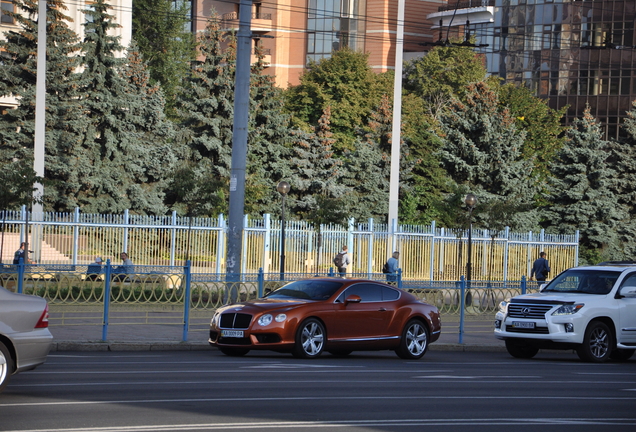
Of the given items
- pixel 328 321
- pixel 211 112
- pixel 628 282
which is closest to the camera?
pixel 328 321

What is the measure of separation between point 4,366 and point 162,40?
76.3 meters

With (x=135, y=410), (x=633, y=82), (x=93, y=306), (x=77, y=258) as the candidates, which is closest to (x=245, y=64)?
(x=93, y=306)

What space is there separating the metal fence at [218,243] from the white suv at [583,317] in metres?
13.7

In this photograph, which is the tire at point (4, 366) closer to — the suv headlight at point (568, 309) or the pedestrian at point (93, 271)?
the pedestrian at point (93, 271)

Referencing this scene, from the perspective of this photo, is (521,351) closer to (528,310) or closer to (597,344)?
(528,310)

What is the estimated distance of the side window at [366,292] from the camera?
16891mm

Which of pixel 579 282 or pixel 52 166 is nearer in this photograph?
pixel 579 282

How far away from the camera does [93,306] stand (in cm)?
1805

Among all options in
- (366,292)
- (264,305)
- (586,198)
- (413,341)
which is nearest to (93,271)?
(264,305)

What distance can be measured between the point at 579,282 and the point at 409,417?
34.0 feet

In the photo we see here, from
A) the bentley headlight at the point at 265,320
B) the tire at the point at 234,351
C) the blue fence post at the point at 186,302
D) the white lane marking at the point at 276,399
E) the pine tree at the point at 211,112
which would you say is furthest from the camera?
the pine tree at the point at 211,112

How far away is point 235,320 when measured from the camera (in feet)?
52.1

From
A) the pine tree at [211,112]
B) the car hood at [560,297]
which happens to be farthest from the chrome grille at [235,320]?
the pine tree at [211,112]

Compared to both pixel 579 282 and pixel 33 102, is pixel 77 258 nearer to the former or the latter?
pixel 33 102
